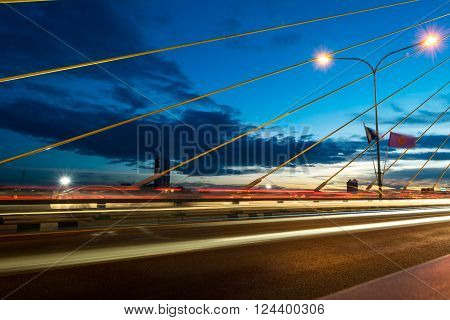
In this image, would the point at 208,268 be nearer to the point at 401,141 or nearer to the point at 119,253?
the point at 119,253

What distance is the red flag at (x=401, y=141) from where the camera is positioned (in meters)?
34.8

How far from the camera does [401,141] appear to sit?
35156mm

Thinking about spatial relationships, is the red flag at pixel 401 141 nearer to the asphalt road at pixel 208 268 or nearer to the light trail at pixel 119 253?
the asphalt road at pixel 208 268

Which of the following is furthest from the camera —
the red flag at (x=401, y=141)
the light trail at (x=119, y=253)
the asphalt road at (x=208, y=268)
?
the red flag at (x=401, y=141)

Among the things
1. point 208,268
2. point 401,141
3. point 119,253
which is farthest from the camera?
point 401,141

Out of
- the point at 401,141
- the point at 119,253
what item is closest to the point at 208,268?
the point at 119,253

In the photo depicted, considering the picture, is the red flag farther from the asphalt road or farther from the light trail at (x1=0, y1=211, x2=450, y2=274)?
the light trail at (x1=0, y1=211, x2=450, y2=274)

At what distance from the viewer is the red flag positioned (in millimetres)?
34812

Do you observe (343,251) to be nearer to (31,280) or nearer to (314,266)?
(314,266)

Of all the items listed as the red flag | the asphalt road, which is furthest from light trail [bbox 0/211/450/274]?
the red flag

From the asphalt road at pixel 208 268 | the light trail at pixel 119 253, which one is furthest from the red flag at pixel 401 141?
the light trail at pixel 119 253
